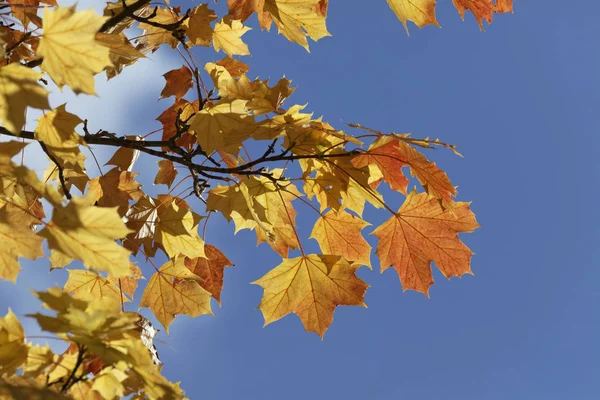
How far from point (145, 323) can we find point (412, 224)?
1.38 m

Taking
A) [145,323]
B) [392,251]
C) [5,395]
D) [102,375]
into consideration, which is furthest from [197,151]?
[5,395]

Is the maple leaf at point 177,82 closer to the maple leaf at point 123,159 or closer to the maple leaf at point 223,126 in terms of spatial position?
the maple leaf at point 123,159

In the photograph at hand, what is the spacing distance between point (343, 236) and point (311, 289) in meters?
0.34

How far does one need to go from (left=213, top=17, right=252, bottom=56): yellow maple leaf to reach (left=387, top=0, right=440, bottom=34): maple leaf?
1079 millimetres

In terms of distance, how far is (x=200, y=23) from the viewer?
315 centimetres

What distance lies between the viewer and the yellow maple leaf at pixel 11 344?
63.1 inches

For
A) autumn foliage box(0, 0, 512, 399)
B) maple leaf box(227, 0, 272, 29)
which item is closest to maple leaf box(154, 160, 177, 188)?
autumn foliage box(0, 0, 512, 399)

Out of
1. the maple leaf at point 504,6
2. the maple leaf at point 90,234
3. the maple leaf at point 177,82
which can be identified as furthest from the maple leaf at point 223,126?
the maple leaf at point 504,6

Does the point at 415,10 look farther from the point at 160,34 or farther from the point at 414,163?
the point at 160,34

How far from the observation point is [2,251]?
79.4 inches

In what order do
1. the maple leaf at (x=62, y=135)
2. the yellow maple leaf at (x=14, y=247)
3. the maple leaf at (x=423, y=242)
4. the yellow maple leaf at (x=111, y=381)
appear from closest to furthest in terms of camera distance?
the yellow maple leaf at (x=111, y=381) < the yellow maple leaf at (x=14, y=247) < the maple leaf at (x=62, y=135) < the maple leaf at (x=423, y=242)

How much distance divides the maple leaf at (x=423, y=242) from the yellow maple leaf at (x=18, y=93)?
1.70 meters

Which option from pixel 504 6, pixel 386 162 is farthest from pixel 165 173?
pixel 504 6

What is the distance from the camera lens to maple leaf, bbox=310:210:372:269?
2.90 m
